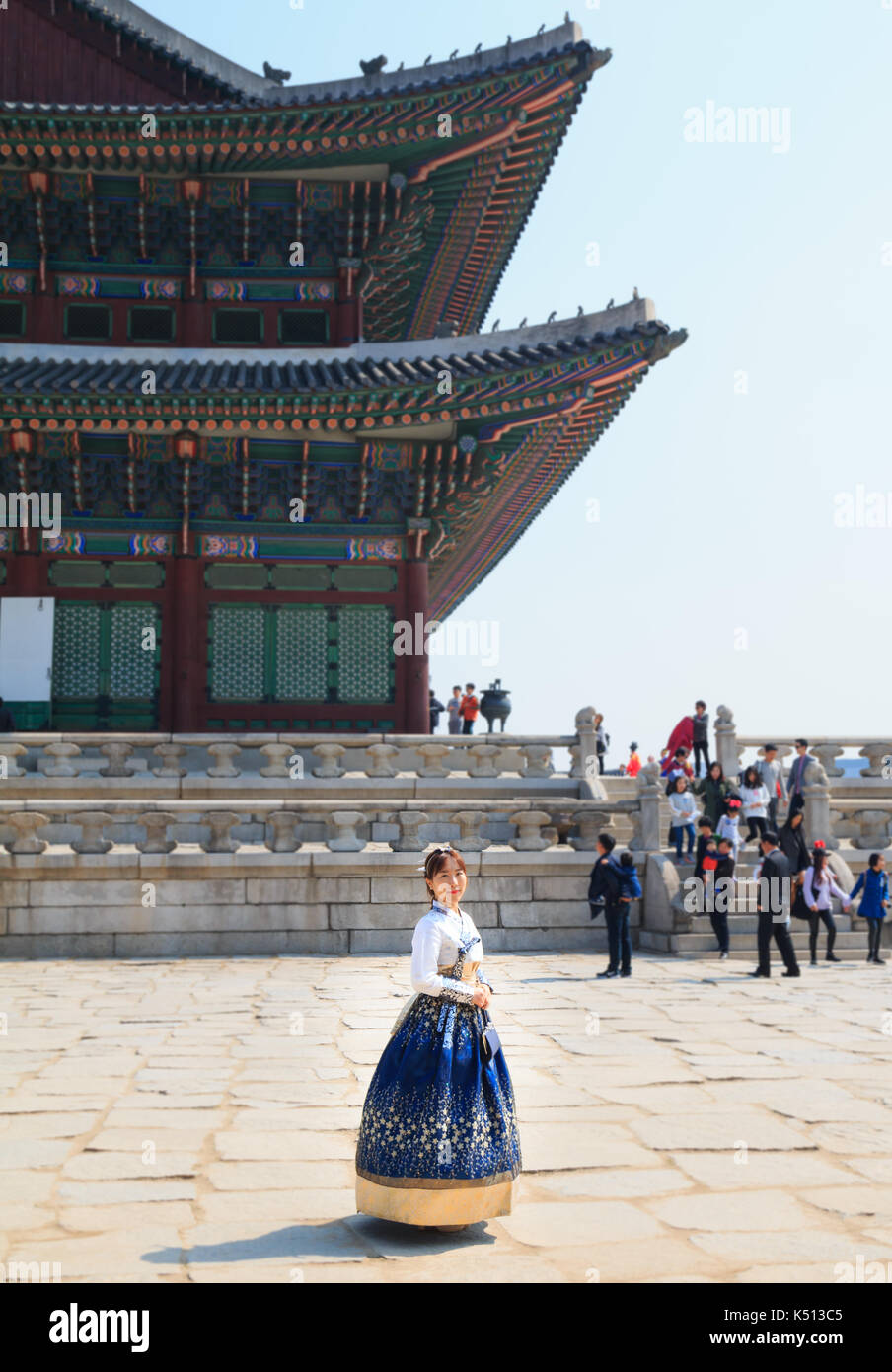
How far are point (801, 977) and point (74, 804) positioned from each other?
7.47m

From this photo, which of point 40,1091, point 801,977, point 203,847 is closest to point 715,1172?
point 40,1091

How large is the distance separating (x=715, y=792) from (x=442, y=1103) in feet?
33.5

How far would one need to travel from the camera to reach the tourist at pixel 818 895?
1259cm

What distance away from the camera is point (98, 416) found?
17.4m

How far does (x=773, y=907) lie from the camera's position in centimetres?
1194

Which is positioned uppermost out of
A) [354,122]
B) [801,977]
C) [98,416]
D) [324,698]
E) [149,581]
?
[354,122]

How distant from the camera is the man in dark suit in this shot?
1178 centimetres

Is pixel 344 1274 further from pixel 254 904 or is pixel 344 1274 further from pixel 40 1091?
pixel 254 904

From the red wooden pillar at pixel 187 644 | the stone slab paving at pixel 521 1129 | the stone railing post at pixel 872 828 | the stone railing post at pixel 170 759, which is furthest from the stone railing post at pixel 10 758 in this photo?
the stone railing post at pixel 872 828

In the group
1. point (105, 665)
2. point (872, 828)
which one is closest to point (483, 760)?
point (872, 828)

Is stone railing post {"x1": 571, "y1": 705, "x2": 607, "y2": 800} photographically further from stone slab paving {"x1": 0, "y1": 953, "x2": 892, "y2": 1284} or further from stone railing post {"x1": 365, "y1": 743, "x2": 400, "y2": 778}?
stone slab paving {"x1": 0, "y1": 953, "x2": 892, "y2": 1284}

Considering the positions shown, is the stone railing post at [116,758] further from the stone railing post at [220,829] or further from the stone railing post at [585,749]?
the stone railing post at [585,749]

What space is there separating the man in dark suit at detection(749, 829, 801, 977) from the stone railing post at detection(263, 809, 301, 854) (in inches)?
187

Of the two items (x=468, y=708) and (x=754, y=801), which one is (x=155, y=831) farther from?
(x=468, y=708)
